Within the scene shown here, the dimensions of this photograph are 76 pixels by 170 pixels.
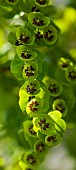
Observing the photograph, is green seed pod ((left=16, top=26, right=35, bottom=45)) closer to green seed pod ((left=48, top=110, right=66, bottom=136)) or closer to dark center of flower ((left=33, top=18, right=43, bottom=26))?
dark center of flower ((left=33, top=18, right=43, bottom=26))

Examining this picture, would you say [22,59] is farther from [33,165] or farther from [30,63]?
[33,165]

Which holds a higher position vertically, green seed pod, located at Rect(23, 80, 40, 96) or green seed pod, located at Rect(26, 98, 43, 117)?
green seed pod, located at Rect(23, 80, 40, 96)

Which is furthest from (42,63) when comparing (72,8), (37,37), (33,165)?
(72,8)

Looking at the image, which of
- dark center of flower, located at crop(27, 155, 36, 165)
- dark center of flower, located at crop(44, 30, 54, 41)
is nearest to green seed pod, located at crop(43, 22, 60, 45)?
dark center of flower, located at crop(44, 30, 54, 41)

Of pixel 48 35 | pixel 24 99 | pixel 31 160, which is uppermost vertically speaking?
pixel 48 35

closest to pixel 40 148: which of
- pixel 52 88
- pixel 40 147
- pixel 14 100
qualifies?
pixel 40 147

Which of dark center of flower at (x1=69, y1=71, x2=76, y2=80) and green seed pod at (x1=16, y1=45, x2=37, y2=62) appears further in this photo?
dark center of flower at (x1=69, y1=71, x2=76, y2=80)

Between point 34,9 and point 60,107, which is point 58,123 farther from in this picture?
point 34,9
